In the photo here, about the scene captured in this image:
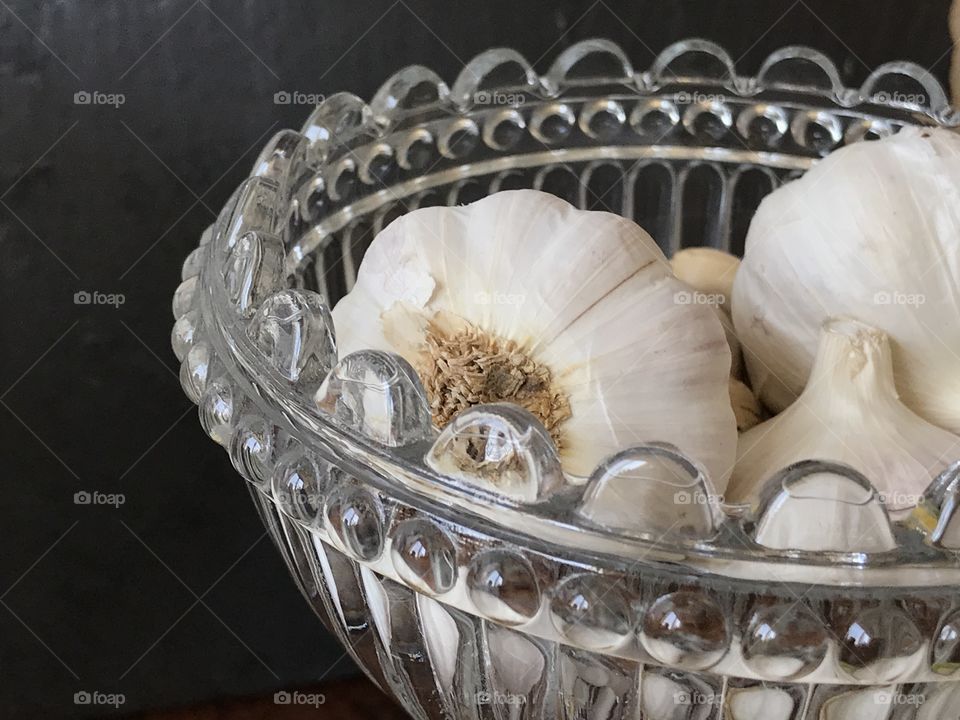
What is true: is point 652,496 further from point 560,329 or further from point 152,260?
point 152,260

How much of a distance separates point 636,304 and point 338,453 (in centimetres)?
14

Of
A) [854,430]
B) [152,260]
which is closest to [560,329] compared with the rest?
[854,430]

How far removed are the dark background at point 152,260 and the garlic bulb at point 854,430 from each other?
30cm

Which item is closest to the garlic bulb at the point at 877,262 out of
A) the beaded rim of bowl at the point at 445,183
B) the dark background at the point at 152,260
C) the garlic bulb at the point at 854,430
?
the garlic bulb at the point at 854,430

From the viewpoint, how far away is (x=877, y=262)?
40 centimetres

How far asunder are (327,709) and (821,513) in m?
0.44

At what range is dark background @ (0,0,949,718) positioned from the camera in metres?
0.57

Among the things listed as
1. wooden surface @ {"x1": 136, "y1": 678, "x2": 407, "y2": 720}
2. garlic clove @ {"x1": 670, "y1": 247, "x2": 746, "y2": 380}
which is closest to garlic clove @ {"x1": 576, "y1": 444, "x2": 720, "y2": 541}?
garlic clove @ {"x1": 670, "y1": 247, "x2": 746, "y2": 380}

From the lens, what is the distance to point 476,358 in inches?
14.5

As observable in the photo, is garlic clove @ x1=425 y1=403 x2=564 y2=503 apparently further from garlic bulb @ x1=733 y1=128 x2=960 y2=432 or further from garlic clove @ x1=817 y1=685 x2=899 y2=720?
garlic bulb @ x1=733 y1=128 x2=960 y2=432

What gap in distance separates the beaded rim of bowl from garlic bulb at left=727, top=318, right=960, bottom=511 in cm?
11

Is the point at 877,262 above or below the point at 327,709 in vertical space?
above

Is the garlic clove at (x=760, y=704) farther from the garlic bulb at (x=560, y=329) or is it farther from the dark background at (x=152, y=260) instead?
the dark background at (x=152, y=260)

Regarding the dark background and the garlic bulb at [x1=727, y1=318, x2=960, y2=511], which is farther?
the dark background
